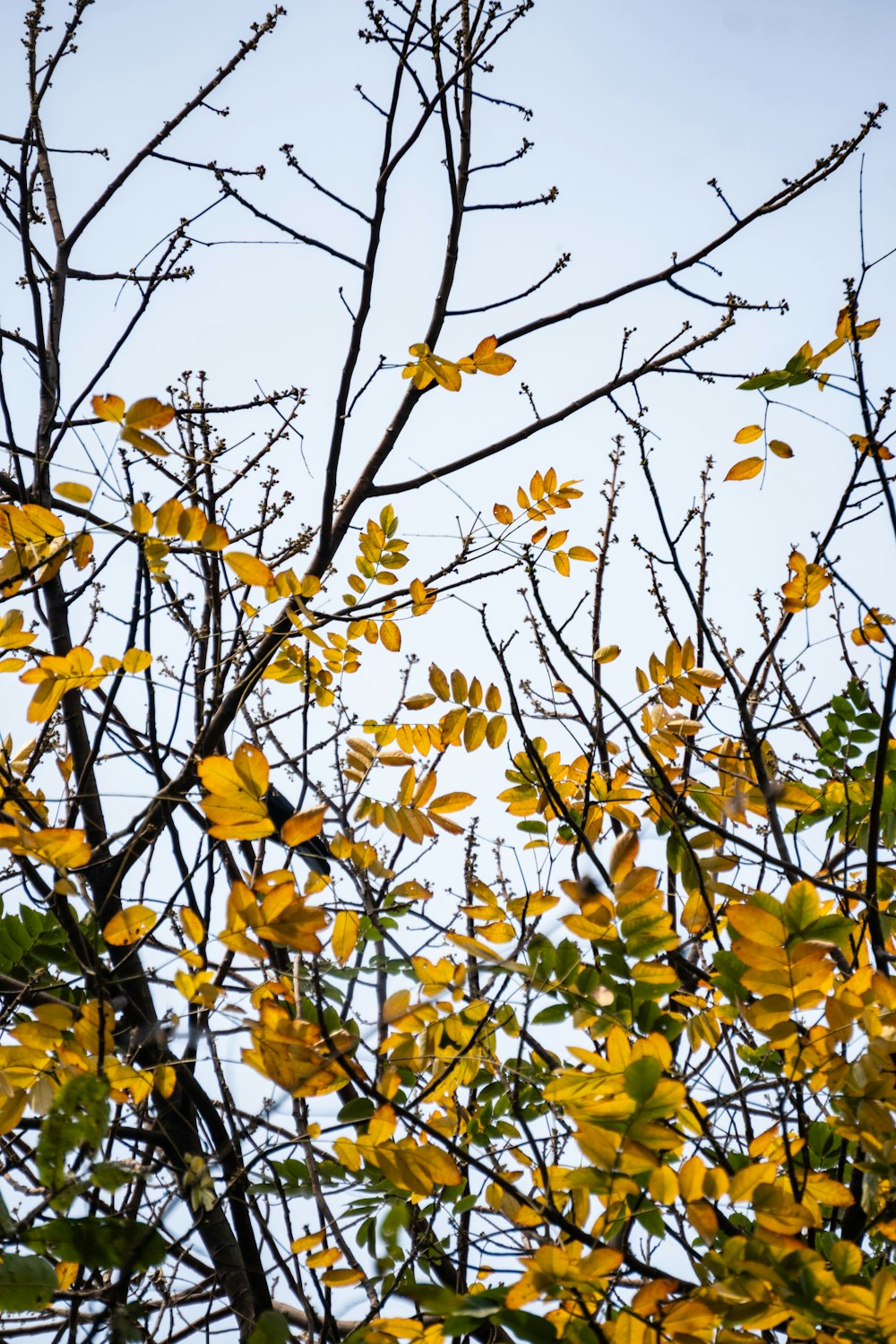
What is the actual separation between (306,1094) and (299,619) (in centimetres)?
151

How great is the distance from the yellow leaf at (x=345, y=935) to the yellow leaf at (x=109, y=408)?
110 centimetres

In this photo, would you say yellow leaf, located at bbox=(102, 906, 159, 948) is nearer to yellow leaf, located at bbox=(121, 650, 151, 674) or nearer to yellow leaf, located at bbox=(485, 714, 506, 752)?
yellow leaf, located at bbox=(121, 650, 151, 674)

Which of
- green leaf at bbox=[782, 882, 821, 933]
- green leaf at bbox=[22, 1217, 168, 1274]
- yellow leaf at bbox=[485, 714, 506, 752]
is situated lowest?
green leaf at bbox=[22, 1217, 168, 1274]

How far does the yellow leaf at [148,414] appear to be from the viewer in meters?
1.93

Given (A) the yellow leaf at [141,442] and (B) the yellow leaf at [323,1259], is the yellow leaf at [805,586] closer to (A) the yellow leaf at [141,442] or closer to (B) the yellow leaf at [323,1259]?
(A) the yellow leaf at [141,442]

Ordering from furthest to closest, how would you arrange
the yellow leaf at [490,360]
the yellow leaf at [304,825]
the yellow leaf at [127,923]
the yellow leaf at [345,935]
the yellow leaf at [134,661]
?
1. the yellow leaf at [490,360]
2. the yellow leaf at [134,661]
3. the yellow leaf at [345,935]
4. the yellow leaf at [127,923]
5. the yellow leaf at [304,825]

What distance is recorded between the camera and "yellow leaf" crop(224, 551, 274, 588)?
2105 mm

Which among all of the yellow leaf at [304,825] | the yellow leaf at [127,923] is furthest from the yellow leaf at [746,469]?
the yellow leaf at [127,923]

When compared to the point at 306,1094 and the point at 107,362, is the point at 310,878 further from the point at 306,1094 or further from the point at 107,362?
the point at 107,362

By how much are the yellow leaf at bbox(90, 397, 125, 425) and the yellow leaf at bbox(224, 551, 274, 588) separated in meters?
0.35

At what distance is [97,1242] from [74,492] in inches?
54.6

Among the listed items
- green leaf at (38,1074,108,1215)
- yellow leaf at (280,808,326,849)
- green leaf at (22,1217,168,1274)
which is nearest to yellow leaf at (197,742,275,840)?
yellow leaf at (280,808,326,849)

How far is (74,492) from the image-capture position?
2043 millimetres

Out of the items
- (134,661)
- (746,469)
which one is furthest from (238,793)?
(746,469)
